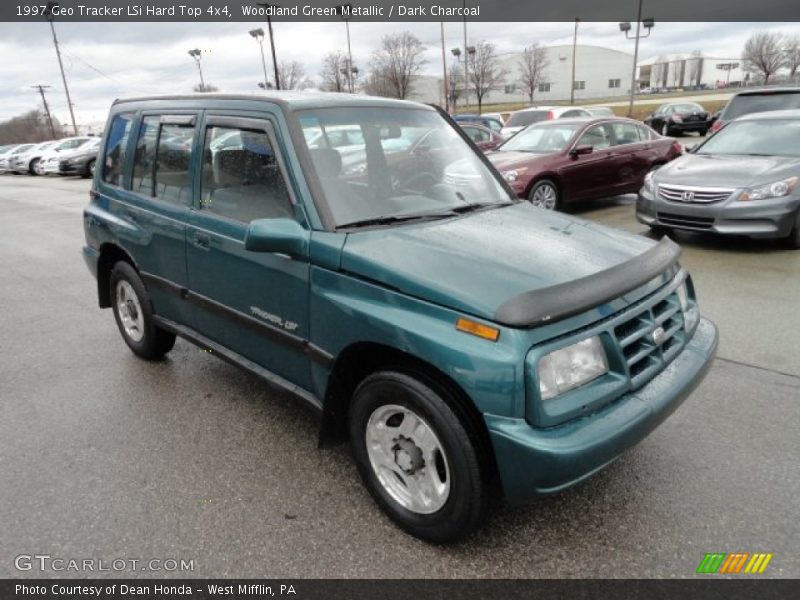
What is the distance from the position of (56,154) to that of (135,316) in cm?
2706

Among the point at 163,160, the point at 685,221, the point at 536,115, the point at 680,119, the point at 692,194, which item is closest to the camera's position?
the point at 163,160

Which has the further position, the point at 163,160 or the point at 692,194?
the point at 692,194

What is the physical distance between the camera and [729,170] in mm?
6852

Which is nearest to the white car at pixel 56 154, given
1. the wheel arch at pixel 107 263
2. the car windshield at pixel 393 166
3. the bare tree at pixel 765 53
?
the wheel arch at pixel 107 263

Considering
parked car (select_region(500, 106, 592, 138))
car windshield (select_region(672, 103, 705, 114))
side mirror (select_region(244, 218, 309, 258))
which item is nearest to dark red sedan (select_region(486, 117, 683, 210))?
parked car (select_region(500, 106, 592, 138))

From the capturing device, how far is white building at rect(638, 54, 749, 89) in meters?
110

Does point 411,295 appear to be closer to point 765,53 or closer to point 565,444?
point 565,444

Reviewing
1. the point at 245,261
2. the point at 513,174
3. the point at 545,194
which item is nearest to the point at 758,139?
the point at 545,194

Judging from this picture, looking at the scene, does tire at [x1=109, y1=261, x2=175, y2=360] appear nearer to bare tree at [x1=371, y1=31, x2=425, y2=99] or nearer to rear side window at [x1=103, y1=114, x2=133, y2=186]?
rear side window at [x1=103, y1=114, x2=133, y2=186]

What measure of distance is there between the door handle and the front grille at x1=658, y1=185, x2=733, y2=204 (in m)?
5.70

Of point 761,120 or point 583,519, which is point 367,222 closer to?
point 583,519

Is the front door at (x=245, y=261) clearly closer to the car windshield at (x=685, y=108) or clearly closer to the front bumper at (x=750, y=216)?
the front bumper at (x=750, y=216)

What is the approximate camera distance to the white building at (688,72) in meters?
110
